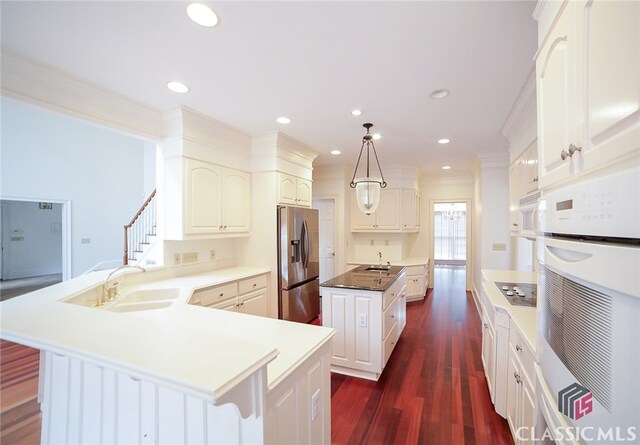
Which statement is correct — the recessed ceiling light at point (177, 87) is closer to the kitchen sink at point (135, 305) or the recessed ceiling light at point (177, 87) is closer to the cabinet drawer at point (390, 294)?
the kitchen sink at point (135, 305)

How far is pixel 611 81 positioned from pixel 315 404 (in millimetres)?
1500

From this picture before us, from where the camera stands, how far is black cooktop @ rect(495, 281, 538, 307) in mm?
2111

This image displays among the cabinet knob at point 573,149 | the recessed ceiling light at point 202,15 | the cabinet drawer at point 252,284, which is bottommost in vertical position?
the cabinet drawer at point 252,284

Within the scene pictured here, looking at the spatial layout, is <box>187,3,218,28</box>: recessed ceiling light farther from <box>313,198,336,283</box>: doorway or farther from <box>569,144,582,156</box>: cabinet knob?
<box>313,198,336,283</box>: doorway

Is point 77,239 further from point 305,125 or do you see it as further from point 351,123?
point 351,123

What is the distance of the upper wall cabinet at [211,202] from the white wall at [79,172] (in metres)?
3.76

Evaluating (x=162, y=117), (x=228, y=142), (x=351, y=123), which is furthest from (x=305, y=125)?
(x=162, y=117)

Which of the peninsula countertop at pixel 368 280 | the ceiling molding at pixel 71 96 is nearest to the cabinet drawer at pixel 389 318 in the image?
the peninsula countertop at pixel 368 280

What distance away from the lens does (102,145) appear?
6.17m

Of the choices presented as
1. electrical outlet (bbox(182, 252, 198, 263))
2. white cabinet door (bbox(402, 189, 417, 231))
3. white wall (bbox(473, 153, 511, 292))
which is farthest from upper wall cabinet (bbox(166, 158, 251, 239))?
white wall (bbox(473, 153, 511, 292))

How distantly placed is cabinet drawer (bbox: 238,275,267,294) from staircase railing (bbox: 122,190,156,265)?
1.99 m

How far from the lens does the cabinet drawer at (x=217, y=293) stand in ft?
8.75

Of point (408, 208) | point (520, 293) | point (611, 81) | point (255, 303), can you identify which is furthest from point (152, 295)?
point (408, 208)

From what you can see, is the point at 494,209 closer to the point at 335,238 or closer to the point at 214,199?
the point at 335,238
